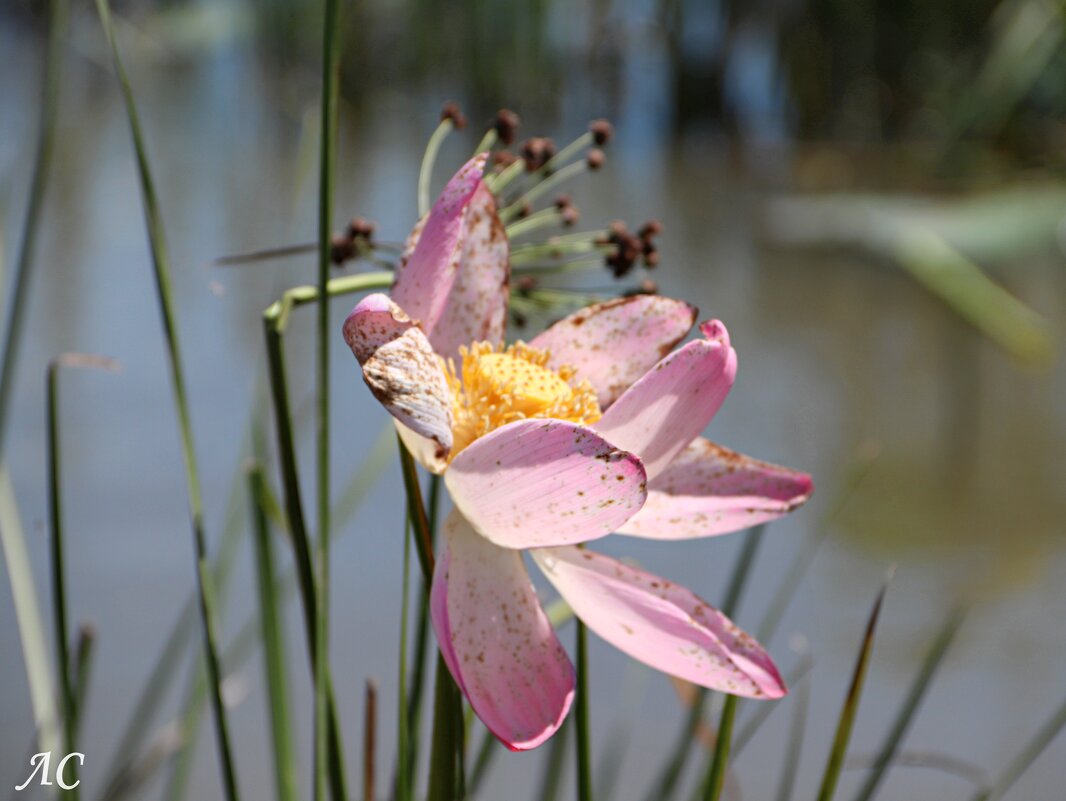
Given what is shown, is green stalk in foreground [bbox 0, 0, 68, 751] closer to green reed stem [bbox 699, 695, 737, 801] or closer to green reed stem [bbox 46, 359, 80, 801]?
green reed stem [bbox 46, 359, 80, 801]

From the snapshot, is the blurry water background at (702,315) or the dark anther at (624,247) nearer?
the dark anther at (624,247)

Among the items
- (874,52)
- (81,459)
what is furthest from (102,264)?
(874,52)

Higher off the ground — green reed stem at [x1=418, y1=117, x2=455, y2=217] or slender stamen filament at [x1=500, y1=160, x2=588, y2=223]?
green reed stem at [x1=418, y1=117, x2=455, y2=217]

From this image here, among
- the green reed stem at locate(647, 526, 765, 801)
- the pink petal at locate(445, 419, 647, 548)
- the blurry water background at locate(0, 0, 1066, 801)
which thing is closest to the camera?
the pink petal at locate(445, 419, 647, 548)

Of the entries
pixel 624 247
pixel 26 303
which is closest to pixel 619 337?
pixel 624 247

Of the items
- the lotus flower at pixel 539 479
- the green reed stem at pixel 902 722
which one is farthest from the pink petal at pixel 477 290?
the green reed stem at pixel 902 722

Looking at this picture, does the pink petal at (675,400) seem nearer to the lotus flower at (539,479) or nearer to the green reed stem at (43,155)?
the lotus flower at (539,479)

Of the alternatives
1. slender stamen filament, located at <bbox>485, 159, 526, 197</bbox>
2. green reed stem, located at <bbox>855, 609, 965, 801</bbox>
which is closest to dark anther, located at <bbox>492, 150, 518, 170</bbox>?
slender stamen filament, located at <bbox>485, 159, 526, 197</bbox>

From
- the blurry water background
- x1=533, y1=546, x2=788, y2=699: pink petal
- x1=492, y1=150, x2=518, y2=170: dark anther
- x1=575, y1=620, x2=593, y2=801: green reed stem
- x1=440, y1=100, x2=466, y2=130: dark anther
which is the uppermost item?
x1=440, y1=100, x2=466, y2=130: dark anther
